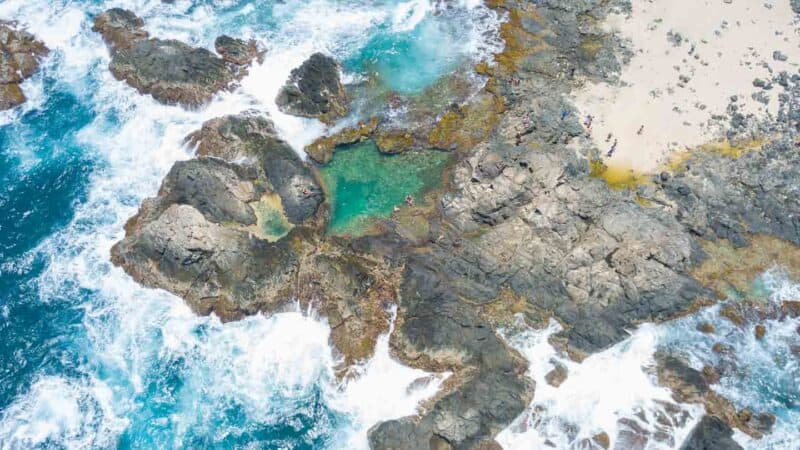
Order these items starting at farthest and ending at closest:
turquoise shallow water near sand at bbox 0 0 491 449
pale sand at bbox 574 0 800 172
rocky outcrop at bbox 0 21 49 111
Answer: rocky outcrop at bbox 0 21 49 111 < pale sand at bbox 574 0 800 172 < turquoise shallow water near sand at bbox 0 0 491 449

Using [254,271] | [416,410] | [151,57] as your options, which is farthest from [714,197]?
[151,57]

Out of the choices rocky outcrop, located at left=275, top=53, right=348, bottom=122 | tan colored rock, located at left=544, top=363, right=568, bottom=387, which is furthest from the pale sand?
rocky outcrop, located at left=275, top=53, right=348, bottom=122

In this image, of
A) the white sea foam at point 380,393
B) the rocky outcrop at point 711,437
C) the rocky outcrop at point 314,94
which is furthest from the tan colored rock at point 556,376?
the rocky outcrop at point 314,94

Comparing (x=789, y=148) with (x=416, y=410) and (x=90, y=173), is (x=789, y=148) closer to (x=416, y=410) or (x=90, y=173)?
(x=416, y=410)

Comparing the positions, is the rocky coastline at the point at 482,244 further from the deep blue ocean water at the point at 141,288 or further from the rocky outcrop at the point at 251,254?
the deep blue ocean water at the point at 141,288

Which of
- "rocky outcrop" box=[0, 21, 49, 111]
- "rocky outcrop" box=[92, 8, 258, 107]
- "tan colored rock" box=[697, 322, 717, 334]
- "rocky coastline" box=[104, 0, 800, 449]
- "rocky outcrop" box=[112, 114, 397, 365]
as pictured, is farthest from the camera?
"rocky outcrop" box=[0, 21, 49, 111]

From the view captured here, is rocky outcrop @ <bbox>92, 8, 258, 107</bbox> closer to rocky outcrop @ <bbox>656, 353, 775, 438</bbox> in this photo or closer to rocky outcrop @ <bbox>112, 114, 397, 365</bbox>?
rocky outcrop @ <bbox>112, 114, 397, 365</bbox>
